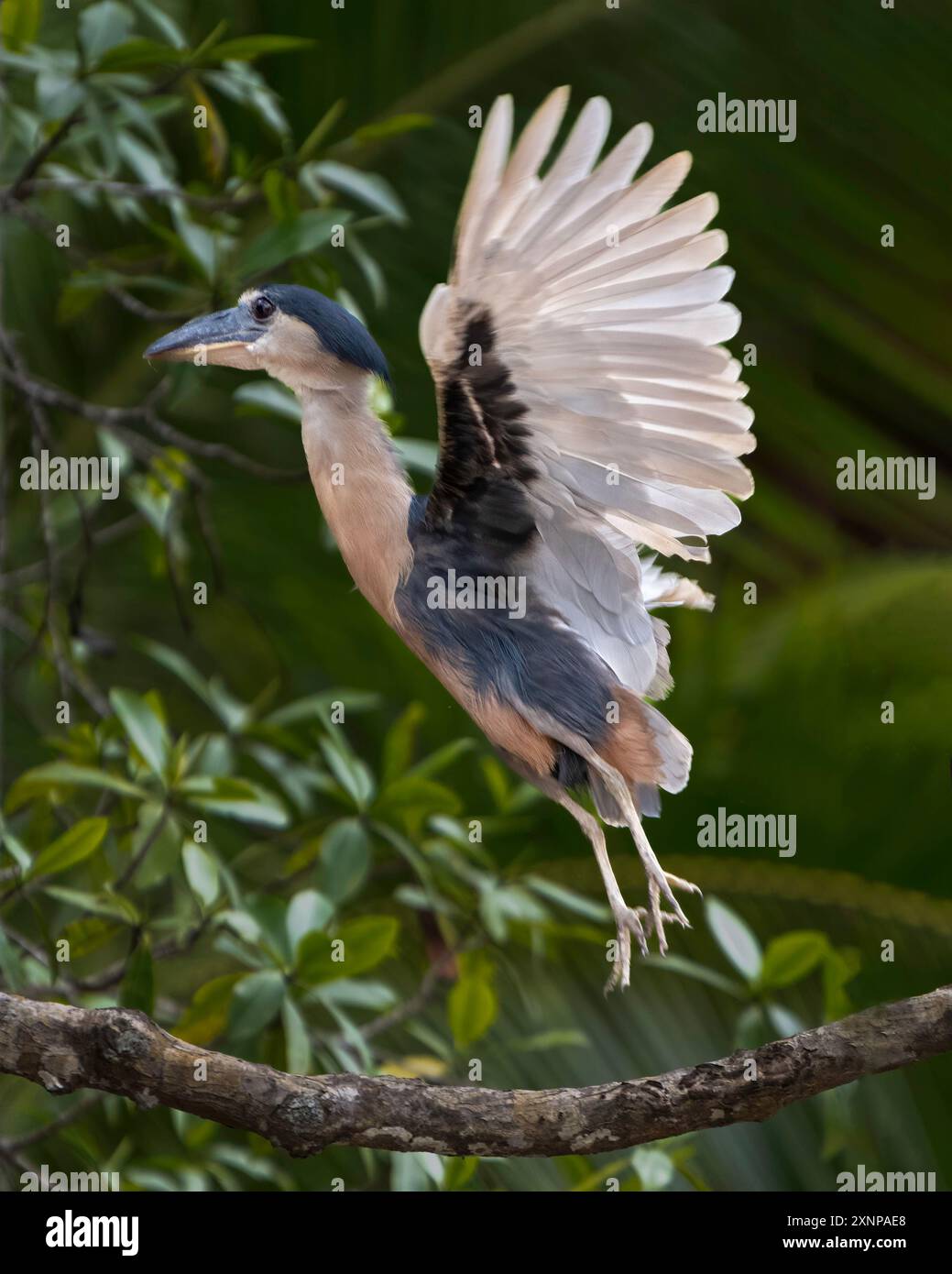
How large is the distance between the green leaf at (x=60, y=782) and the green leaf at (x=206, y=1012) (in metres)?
0.26

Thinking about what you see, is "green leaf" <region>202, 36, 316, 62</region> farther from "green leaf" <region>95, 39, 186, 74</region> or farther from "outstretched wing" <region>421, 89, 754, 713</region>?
"outstretched wing" <region>421, 89, 754, 713</region>

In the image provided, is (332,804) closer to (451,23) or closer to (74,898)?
(74,898)

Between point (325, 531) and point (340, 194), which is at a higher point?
point (340, 194)

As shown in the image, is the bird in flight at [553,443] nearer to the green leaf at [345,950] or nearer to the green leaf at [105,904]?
the green leaf at [345,950]

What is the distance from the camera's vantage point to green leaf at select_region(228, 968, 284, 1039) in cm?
179

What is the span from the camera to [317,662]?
9.77 ft

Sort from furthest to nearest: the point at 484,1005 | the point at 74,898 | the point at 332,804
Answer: the point at 332,804 < the point at 484,1005 < the point at 74,898

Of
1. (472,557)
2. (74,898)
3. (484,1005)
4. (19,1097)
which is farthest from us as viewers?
(19,1097)

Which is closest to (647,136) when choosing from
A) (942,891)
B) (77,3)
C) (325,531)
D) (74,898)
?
(74,898)

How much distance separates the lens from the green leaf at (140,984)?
5.98 ft

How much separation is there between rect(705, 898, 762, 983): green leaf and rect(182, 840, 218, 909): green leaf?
694 millimetres

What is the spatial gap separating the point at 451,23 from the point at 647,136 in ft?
6.09

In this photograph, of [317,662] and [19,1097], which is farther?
[317,662]

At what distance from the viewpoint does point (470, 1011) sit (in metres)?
2.12
